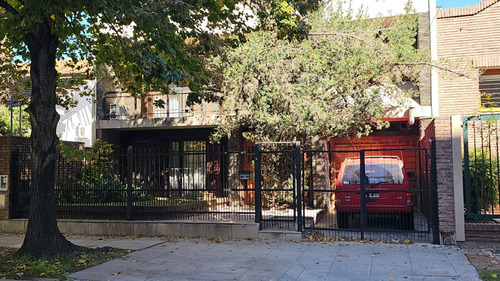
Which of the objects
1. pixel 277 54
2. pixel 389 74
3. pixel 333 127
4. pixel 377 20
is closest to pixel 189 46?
pixel 277 54

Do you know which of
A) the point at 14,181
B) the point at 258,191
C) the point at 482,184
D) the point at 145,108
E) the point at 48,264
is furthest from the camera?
the point at 145,108

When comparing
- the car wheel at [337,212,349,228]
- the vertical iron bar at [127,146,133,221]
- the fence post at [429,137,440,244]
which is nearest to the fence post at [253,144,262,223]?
the car wheel at [337,212,349,228]

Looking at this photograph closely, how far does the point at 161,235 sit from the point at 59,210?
345 centimetres

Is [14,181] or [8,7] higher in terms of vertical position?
[8,7]

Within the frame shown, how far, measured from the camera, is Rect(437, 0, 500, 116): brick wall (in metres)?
13.6

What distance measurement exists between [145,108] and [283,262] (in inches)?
489

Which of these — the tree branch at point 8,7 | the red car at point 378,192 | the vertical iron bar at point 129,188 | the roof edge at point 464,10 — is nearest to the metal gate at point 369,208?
the red car at point 378,192

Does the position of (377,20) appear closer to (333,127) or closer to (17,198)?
(333,127)

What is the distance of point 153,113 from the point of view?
17.9m

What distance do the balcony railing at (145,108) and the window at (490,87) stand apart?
→ 31.3 feet

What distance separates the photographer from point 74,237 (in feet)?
38.1

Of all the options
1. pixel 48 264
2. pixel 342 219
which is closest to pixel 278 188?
pixel 342 219

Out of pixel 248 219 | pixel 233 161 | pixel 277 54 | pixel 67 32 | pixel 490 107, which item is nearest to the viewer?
pixel 67 32

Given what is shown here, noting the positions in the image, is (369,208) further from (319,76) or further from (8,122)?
(8,122)
